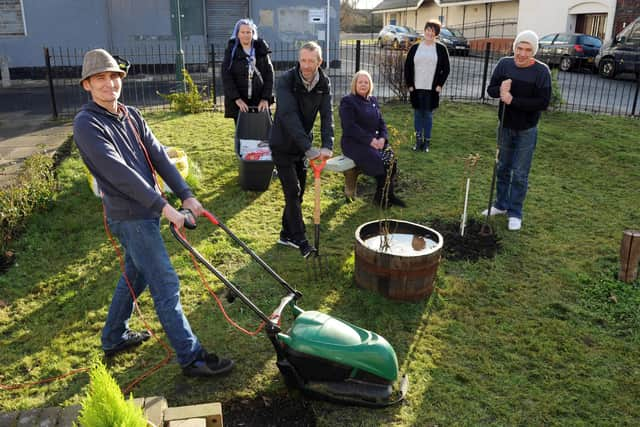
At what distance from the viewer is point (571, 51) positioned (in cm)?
2091

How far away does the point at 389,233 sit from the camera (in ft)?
16.2

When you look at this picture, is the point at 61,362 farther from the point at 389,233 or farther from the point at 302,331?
the point at 389,233

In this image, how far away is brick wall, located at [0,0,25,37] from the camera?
16531 millimetres

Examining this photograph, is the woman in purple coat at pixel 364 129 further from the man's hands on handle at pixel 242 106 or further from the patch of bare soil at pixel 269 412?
the patch of bare soil at pixel 269 412

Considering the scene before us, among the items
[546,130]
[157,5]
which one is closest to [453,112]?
[546,130]

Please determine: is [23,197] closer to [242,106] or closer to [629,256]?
[242,106]

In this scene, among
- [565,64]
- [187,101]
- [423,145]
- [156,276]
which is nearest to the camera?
[156,276]

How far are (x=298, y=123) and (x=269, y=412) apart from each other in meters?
2.41

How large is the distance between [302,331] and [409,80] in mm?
6075

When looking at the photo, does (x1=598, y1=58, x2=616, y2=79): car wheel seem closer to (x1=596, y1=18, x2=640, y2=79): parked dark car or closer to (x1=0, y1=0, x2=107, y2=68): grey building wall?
(x1=596, y1=18, x2=640, y2=79): parked dark car

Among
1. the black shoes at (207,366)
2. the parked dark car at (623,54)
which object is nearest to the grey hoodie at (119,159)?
the black shoes at (207,366)

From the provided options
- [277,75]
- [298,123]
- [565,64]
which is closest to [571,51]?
[565,64]

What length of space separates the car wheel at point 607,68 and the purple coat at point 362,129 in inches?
589

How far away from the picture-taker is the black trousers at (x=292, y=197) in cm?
506
